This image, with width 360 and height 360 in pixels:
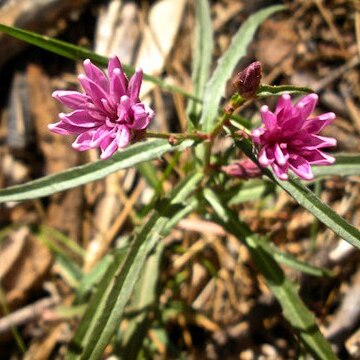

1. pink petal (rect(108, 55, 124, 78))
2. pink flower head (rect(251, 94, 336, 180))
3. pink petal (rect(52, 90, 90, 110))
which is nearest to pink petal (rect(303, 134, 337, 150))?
pink flower head (rect(251, 94, 336, 180))

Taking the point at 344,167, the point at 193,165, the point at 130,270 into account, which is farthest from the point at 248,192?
the point at 130,270

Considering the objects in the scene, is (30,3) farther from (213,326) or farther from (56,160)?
(213,326)

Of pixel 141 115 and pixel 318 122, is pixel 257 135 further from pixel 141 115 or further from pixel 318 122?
pixel 141 115

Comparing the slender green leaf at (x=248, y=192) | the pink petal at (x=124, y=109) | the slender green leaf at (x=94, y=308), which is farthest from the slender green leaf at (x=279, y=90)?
the slender green leaf at (x=94, y=308)

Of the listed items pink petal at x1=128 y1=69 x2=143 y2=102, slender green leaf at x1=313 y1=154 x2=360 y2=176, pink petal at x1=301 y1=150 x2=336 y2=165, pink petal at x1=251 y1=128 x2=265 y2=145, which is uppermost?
pink petal at x1=128 y1=69 x2=143 y2=102

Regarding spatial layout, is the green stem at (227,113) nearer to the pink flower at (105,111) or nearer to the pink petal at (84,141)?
the pink flower at (105,111)

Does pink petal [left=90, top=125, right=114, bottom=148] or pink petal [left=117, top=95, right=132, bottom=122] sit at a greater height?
pink petal [left=117, top=95, right=132, bottom=122]

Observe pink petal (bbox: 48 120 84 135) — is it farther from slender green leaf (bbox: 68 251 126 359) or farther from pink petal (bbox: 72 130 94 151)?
slender green leaf (bbox: 68 251 126 359)

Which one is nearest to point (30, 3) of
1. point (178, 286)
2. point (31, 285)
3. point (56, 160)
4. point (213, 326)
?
point (56, 160)
